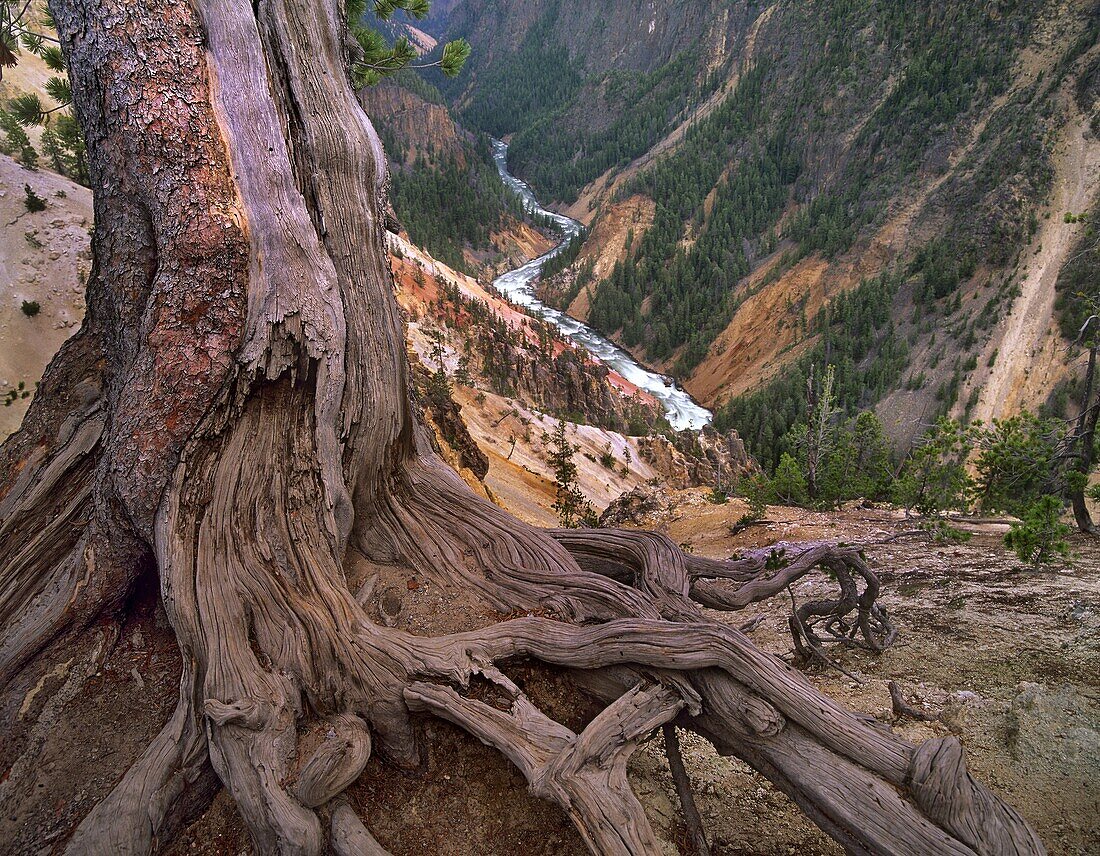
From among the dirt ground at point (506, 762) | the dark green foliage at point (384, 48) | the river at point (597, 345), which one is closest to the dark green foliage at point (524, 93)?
the river at point (597, 345)

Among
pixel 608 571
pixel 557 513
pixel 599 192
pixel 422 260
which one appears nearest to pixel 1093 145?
pixel 422 260

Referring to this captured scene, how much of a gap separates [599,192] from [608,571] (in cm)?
12934

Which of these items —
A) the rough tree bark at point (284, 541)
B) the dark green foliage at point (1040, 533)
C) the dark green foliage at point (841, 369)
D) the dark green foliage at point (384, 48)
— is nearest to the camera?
the rough tree bark at point (284, 541)

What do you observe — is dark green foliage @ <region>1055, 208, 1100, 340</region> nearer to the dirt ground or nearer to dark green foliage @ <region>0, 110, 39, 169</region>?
the dirt ground

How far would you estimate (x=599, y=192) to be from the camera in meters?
124

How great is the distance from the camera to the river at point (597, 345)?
60.6m

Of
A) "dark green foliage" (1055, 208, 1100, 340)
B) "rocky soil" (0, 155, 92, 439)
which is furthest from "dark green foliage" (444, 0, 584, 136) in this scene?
"rocky soil" (0, 155, 92, 439)

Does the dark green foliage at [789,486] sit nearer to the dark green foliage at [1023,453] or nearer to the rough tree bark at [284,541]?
the dark green foliage at [1023,453]

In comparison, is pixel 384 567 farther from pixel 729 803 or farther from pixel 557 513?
pixel 557 513

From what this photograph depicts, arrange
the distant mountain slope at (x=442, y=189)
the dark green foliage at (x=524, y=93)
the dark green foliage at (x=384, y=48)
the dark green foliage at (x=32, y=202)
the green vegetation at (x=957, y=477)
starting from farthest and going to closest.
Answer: the dark green foliage at (x=524, y=93)
the distant mountain slope at (x=442, y=189)
the dark green foliage at (x=32, y=202)
the green vegetation at (x=957, y=477)
the dark green foliage at (x=384, y=48)

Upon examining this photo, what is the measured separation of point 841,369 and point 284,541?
5897cm

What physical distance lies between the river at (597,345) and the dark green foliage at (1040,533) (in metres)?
44.6

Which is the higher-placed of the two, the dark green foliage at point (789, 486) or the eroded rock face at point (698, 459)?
the dark green foliage at point (789, 486)

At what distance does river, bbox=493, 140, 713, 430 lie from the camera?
60.6 meters
